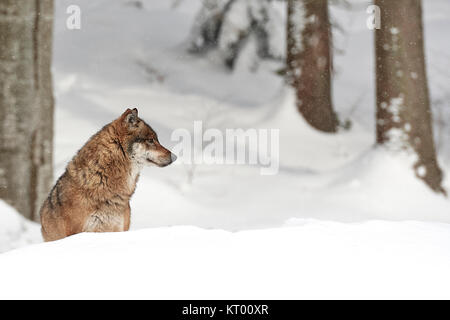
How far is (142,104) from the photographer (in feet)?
39.2

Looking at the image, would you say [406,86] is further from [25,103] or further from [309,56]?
[25,103]

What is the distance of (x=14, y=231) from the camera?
564cm

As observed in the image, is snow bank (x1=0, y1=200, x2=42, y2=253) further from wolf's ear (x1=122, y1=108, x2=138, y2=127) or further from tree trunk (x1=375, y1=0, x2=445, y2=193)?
tree trunk (x1=375, y1=0, x2=445, y2=193)

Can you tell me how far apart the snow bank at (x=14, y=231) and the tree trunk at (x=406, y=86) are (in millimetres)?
5164

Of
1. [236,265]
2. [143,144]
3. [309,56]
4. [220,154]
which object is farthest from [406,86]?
[236,265]

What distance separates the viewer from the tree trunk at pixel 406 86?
319 inches

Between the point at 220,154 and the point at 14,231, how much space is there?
4.51 m

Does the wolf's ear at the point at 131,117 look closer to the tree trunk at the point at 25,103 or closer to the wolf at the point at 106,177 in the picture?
the wolf at the point at 106,177

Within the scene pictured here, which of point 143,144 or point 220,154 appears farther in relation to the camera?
point 220,154

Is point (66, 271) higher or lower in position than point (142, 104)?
lower

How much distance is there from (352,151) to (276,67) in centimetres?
590

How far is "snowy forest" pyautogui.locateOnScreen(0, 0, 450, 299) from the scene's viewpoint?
2.46m

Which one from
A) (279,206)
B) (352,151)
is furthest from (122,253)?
(352,151)

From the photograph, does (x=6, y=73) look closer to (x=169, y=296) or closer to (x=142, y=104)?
(x=169, y=296)
